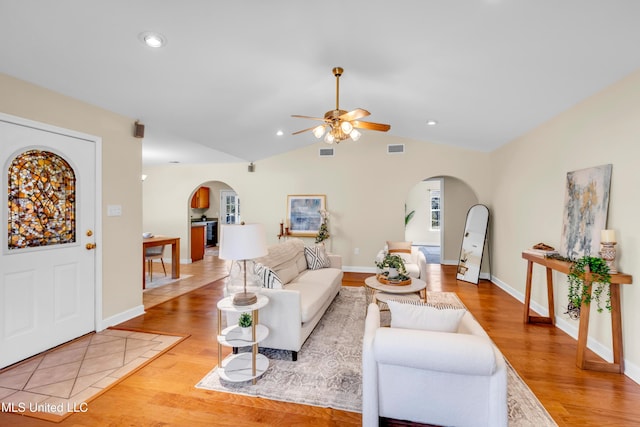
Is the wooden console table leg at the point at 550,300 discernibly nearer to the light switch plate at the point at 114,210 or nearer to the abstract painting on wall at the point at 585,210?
the abstract painting on wall at the point at 585,210

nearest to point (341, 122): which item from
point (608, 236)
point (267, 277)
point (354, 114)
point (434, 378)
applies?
point (354, 114)

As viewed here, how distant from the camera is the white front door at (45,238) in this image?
2.61 m

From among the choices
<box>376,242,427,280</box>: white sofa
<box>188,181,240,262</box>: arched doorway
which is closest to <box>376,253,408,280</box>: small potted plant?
<box>376,242,427,280</box>: white sofa

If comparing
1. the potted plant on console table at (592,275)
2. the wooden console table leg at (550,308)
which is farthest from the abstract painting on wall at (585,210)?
the wooden console table leg at (550,308)

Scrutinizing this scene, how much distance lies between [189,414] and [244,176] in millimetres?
5476

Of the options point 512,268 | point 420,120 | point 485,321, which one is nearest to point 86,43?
point 420,120

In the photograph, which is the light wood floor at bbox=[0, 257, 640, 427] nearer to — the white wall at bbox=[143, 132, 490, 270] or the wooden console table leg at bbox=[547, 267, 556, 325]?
the wooden console table leg at bbox=[547, 267, 556, 325]

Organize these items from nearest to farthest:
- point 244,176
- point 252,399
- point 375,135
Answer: point 252,399, point 375,135, point 244,176

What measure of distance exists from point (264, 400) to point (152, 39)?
287 cm

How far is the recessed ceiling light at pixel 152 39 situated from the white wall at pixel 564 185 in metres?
3.81

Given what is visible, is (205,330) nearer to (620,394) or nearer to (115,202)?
(115,202)

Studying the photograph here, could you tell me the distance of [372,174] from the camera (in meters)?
6.24

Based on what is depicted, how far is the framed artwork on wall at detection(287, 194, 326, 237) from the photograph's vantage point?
6.50 m

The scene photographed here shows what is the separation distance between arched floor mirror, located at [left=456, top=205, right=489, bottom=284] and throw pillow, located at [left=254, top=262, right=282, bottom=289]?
4.09 m
